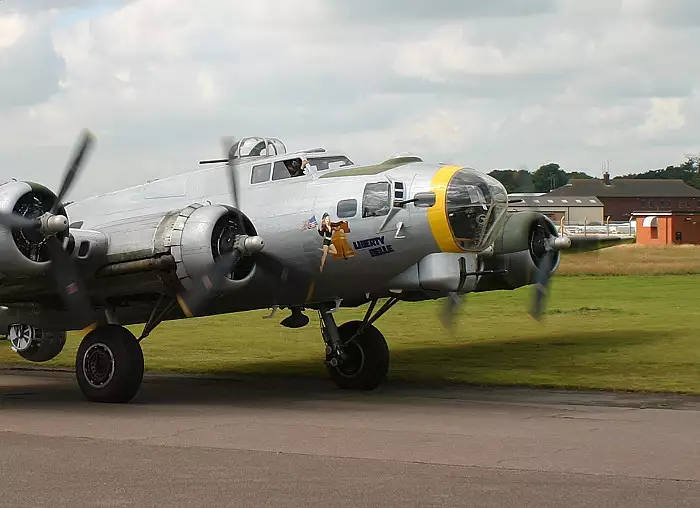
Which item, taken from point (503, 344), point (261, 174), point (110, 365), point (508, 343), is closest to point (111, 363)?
point (110, 365)

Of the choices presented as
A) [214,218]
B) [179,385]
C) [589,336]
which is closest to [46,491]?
[214,218]

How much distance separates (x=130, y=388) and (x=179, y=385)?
4.03 meters

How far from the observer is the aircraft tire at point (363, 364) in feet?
65.5

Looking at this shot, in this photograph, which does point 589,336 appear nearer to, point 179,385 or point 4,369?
point 179,385

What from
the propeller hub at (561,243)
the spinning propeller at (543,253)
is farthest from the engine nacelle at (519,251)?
the propeller hub at (561,243)

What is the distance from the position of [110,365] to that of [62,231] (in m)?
2.59

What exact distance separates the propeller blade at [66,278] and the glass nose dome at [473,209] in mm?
6050

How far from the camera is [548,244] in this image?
20.3m

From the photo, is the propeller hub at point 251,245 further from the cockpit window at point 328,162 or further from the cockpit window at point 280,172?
the cockpit window at point 328,162

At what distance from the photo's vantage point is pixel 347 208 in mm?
17406

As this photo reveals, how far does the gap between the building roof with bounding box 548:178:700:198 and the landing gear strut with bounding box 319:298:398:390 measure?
12677cm

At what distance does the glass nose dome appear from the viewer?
651 inches

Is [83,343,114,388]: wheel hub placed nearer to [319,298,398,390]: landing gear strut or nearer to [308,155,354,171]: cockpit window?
[319,298,398,390]: landing gear strut

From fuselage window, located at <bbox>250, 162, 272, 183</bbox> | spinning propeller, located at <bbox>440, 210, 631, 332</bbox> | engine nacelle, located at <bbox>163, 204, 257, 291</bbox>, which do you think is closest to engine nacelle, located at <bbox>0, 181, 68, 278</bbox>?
engine nacelle, located at <bbox>163, 204, 257, 291</bbox>
